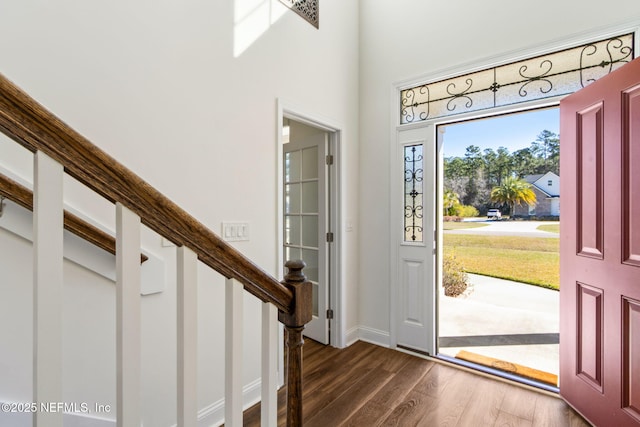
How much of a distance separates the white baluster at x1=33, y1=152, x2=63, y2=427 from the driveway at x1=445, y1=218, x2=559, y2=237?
23.2ft

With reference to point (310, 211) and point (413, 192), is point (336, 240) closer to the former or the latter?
point (310, 211)

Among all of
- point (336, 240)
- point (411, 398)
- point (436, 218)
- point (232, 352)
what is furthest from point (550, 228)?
point (232, 352)

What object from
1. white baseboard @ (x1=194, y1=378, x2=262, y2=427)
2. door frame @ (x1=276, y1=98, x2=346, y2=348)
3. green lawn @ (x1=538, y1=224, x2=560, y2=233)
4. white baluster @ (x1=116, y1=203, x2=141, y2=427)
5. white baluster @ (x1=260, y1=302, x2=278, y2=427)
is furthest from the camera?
green lawn @ (x1=538, y1=224, x2=560, y2=233)

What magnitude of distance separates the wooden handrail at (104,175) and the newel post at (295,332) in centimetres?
21

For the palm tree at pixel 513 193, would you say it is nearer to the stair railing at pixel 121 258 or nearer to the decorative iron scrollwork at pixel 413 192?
the decorative iron scrollwork at pixel 413 192

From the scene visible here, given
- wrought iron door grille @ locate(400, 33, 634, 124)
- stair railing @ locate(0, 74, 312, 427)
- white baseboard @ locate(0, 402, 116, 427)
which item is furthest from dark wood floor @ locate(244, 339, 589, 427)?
wrought iron door grille @ locate(400, 33, 634, 124)

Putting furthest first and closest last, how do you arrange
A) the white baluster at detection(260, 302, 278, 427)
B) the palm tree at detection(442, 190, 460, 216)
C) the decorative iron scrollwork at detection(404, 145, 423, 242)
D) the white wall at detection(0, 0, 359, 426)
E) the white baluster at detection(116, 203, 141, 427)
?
the palm tree at detection(442, 190, 460, 216) < the decorative iron scrollwork at detection(404, 145, 423, 242) < the white wall at detection(0, 0, 359, 426) < the white baluster at detection(260, 302, 278, 427) < the white baluster at detection(116, 203, 141, 427)

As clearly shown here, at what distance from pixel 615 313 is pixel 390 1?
3004 mm

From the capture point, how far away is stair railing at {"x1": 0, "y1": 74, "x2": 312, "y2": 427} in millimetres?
487

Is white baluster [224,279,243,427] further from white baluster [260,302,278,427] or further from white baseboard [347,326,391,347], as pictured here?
white baseboard [347,326,391,347]

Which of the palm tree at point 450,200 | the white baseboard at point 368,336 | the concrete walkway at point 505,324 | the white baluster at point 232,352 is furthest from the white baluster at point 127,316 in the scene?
the palm tree at point 450,200

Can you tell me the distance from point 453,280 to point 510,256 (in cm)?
159

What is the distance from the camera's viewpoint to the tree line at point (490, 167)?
5.68 meters

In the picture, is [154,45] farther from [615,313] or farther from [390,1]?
[615,313]
